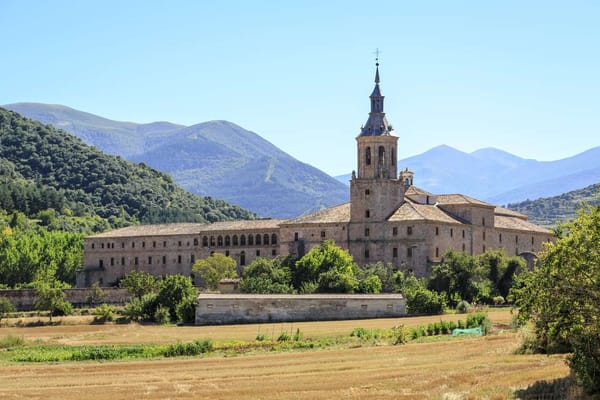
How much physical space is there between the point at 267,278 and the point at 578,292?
6296 centimetres

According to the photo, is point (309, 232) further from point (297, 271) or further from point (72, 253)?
point (72, 253)

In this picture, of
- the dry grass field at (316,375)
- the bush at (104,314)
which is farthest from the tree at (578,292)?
the bush at (104,314)

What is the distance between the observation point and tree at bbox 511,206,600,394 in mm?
41656

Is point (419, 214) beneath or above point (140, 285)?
above

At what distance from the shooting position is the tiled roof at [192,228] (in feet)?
426

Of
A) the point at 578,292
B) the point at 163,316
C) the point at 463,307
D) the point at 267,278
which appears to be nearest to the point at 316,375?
the point at 578,292

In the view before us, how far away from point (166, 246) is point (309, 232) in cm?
2437

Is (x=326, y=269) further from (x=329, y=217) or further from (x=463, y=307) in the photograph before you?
(x=463, y=307)

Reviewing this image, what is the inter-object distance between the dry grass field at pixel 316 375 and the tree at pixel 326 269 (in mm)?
33119

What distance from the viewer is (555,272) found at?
43.2 metres

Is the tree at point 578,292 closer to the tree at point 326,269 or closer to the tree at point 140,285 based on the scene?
the tree at point 326,269

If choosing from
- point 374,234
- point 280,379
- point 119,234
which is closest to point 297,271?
point 374,234

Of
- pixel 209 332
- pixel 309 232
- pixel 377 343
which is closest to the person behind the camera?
pixel 377 343

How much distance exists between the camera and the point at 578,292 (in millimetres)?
42406
